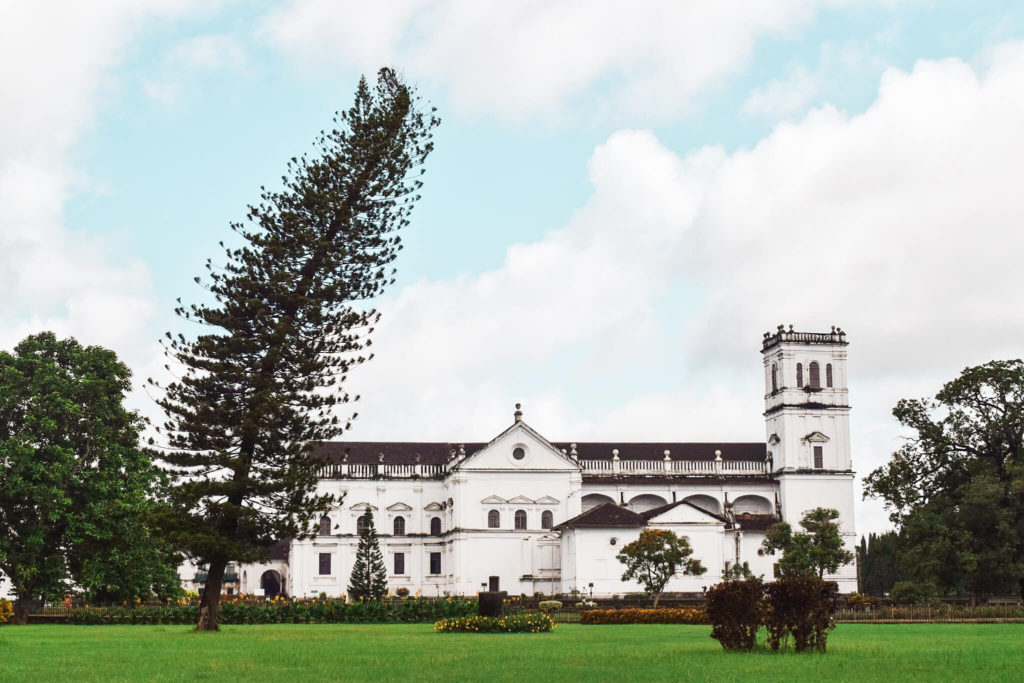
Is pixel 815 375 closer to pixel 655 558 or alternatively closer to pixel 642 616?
pixel 655 558

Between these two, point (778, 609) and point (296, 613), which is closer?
point (778, 609)

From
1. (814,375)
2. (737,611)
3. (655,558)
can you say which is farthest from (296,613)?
(814,375)

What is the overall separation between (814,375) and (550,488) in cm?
1907

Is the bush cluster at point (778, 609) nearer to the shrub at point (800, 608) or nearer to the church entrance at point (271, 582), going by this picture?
the shrub at point (800, 608)

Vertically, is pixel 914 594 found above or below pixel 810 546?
below

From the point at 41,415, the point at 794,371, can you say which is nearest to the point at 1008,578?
the point at 794,371

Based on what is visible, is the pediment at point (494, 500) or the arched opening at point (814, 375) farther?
the arched opening at point (814, 375)

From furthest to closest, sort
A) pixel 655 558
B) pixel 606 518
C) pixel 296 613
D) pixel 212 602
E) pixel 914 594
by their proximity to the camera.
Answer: pixel 606 518
pixel 655 558
pixel 914 594
pixel 296 613
pixel 212 602

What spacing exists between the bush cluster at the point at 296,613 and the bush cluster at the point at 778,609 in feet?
77.6

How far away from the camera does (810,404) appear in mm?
76062

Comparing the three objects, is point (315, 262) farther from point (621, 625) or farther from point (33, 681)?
point (33, 681)

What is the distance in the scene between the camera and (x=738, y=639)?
20.7m

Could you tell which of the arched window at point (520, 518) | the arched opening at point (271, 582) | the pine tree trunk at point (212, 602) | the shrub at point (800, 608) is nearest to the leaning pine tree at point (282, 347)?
the pine tree trunk at point (212, 602)

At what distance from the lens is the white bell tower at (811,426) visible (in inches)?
2948
